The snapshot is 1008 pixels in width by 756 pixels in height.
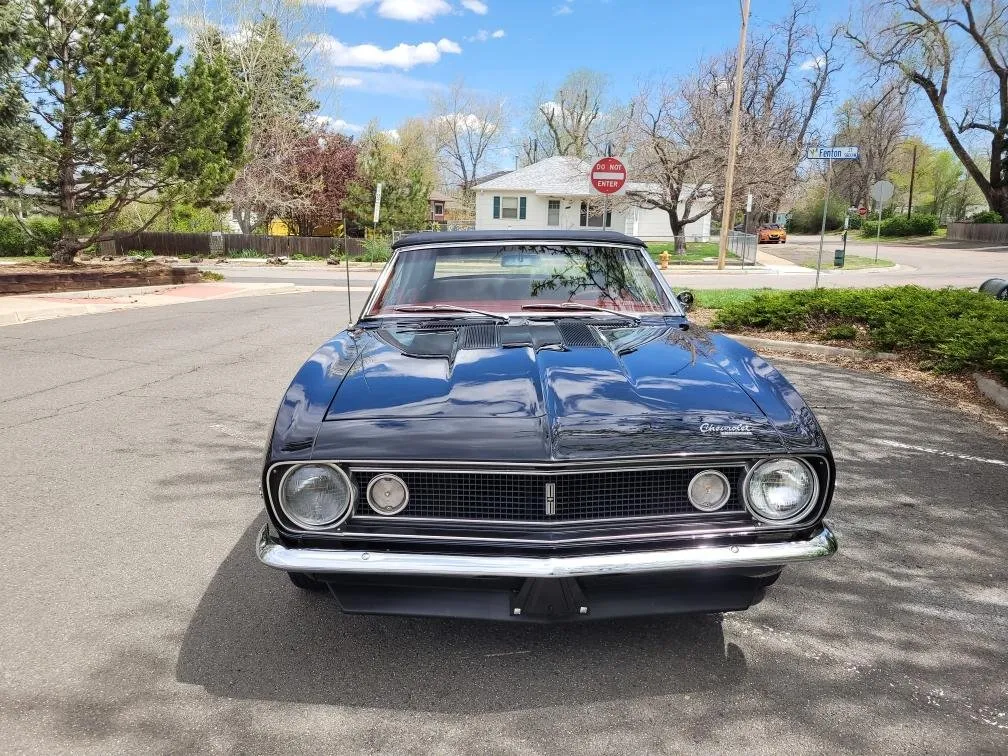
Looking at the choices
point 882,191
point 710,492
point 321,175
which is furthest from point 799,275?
point 710,492

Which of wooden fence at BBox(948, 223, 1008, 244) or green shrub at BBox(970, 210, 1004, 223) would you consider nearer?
wooden fence at BBox(948, 223, 1008, 244)

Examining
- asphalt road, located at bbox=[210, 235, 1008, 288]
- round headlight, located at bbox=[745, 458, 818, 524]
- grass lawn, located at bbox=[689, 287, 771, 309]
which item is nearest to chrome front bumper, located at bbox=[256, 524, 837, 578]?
round headlight, located at bbox=[745, 458, 818, 524]

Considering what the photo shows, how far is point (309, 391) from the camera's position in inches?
108

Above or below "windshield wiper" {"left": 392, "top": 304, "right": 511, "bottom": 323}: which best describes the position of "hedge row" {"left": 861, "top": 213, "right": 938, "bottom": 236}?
above

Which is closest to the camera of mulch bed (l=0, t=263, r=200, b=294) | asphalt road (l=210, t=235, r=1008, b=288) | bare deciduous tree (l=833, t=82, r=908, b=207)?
mulch bed (l=0, t=263, r=200, b=294)

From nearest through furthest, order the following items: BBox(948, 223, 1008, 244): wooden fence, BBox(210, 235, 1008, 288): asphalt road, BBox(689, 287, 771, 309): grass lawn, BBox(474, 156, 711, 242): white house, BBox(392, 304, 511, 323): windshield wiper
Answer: BBox(392, 304, 511, 323): windshield wiper → BBox(689, 287, 771, 309): grass lawn → BBox(210, 235, 1008, 288): asphalt road → BBox(474, 156, 711, 242): white house → BBox(948, 223, 1008, 244): wooden fence

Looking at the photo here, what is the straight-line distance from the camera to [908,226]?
5884cm

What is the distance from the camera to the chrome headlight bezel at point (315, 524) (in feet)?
7.91

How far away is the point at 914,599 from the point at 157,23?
19.3 metres

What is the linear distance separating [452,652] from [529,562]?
0.73 metres

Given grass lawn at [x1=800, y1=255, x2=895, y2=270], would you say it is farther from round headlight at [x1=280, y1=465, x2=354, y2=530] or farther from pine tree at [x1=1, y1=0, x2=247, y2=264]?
round headlight at [x1=280, y1=465, x2=354, y2=530]

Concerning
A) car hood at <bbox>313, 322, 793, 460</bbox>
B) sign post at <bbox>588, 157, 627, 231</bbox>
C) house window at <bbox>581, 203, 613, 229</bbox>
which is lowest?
car hood at <bbox>313, 322, 793, 460</bbox>

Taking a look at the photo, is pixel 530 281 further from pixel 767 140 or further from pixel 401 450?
pixel 767 140

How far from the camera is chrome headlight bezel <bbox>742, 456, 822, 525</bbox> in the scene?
96.9 inches
